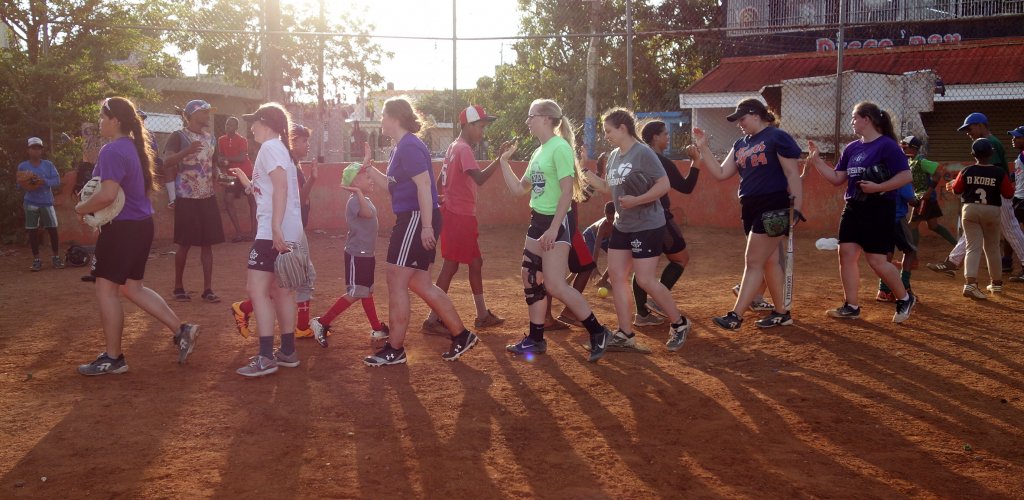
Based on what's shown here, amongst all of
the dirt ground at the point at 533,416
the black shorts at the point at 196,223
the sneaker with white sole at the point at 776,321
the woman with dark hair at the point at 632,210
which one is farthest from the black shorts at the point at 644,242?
the black shorts at the point at 196,223

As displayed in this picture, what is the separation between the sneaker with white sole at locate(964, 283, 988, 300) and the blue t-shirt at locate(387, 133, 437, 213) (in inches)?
225

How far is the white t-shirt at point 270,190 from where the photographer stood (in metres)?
5.15

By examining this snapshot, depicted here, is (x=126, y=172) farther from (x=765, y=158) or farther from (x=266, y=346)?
(x=765, y=158)

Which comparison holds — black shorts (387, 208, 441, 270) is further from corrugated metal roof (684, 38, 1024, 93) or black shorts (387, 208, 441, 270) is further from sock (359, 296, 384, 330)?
corrugated metal roof (684, 38, 1024, 93)

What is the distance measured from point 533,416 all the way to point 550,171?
1.73 meters

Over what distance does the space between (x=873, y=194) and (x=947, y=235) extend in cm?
363

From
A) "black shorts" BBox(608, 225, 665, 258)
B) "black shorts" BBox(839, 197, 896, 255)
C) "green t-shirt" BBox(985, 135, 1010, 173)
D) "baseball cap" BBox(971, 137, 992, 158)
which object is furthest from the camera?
"green t-shirt" BBox(985, 135, 1010, 173)

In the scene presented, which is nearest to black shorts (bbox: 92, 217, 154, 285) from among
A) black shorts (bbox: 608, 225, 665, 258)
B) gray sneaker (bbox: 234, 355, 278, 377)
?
gray sneaker (bbox: 234, 355, 278, 377)

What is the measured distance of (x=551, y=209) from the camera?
5668mm

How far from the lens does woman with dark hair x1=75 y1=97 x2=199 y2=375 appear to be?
5.25 meters

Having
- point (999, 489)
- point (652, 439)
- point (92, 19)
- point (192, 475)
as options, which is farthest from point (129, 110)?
point (92, 19)

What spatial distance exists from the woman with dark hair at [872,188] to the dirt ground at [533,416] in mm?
496

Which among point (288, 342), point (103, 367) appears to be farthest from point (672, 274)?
point (103, 367)

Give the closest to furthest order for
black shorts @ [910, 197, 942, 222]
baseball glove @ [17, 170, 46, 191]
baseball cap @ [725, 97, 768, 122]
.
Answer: baseball cap @ [725, 97, 768, 122] < black shorts @ [910, 197, 942, 222] < baseball glove @ [17, 170, 46, 191]
